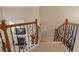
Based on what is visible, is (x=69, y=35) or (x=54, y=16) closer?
(x=69, y=35)

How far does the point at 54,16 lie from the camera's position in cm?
356

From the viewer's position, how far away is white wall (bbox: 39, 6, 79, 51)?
132 inches

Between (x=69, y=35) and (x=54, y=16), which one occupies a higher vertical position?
(x=54, y=16)

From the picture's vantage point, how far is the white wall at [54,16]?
3.35 metres

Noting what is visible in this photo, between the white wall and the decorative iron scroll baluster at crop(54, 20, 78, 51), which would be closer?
the decorative iron scroll baluster at crop(54, 20, 78, 51)

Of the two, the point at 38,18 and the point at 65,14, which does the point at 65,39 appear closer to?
the point at 65,14

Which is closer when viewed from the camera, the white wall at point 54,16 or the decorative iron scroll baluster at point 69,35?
the decorative iron scroll baluster at point 69,35

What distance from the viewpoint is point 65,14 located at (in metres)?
3.46

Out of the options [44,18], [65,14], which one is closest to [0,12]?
[44,18]
